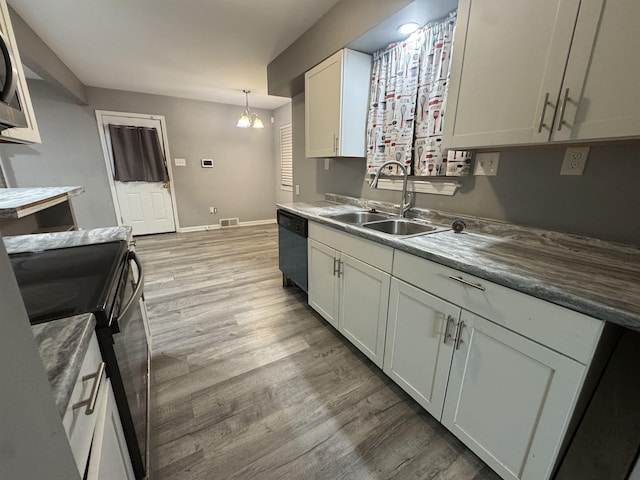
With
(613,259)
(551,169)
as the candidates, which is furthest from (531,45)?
(613,259)

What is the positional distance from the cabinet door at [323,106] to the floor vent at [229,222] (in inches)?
130

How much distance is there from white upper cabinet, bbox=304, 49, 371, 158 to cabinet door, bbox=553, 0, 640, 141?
1.38 meters

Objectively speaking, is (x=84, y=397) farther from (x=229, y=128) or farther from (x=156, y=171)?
(x=229, y=128)

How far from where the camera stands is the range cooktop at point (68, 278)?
28.6 inches

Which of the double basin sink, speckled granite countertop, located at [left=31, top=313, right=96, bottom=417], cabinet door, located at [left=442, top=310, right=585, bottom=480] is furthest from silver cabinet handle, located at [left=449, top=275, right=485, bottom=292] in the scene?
speckled granite countertop, located at [left=31, top=313, right=96, bottom=417]

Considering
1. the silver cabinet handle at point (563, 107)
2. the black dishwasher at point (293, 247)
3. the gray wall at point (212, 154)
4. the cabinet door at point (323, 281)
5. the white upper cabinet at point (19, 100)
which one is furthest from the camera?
the gray wall at point (212, 154)

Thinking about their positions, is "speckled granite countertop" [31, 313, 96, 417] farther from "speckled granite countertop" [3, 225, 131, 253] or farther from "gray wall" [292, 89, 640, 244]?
"gray wall" [292, 89, 640, 244]

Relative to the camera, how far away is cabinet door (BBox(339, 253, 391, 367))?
4.90ft

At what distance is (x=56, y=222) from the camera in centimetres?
235

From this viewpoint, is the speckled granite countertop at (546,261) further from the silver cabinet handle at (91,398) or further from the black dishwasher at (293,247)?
the silver cabinet handle at (91,398)

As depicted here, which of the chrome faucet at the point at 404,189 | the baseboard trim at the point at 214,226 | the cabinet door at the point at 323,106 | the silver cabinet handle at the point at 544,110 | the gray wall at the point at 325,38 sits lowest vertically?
the baseboard trim at the point at 214,226

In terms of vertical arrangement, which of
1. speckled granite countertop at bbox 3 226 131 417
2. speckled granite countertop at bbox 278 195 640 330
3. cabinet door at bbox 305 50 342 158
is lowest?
speckled granite countertop at bbox 3 226 131 417

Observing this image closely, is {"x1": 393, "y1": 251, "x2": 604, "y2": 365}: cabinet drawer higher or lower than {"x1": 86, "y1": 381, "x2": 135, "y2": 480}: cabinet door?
higher

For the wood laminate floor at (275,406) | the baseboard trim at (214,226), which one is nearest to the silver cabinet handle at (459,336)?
the wood laminate floor at (275,406)
